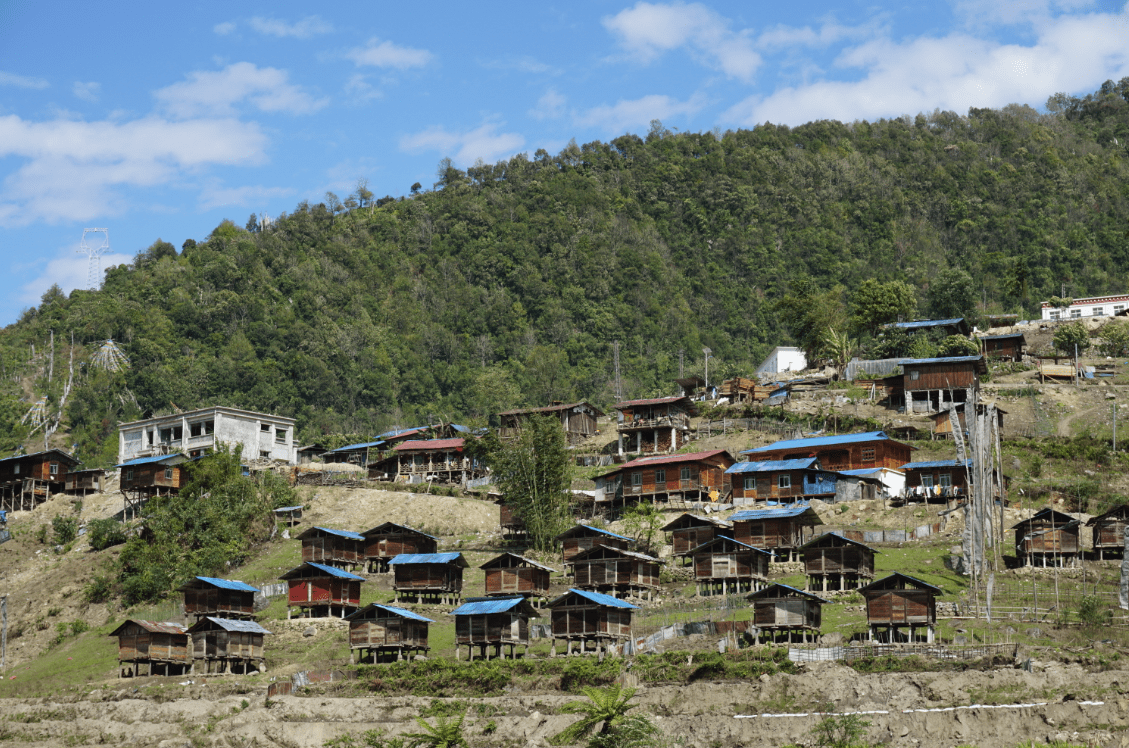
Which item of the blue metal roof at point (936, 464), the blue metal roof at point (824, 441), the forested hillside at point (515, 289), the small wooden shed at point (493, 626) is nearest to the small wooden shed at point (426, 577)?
the small wooden shed at point (493, 626)

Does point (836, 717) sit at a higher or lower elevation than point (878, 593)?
lower

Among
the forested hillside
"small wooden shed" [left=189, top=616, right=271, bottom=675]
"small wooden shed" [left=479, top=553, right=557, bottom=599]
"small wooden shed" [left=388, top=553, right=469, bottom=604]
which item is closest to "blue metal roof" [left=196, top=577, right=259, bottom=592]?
"small wooden shed" [left=189, top=616, right=271, bottom=675]

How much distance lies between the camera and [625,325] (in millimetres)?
170500

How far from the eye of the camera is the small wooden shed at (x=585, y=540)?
64.7 metres

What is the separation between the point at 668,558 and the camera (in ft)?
214

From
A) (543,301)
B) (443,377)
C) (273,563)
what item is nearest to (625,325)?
(543,301)

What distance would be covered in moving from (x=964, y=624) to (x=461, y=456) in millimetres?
50474

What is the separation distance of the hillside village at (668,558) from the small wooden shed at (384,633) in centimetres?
12

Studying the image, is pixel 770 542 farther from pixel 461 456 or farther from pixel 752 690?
pixel 461 456

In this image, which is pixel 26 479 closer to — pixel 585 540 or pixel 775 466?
pixel 585 540

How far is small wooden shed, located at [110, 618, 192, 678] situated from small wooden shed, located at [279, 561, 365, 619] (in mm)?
6078

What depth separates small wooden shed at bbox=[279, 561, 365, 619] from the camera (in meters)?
60.6

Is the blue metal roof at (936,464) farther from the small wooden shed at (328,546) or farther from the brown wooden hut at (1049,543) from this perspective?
the small wooden shed at (328,546)

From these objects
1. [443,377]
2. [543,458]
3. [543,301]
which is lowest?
[543,458]
